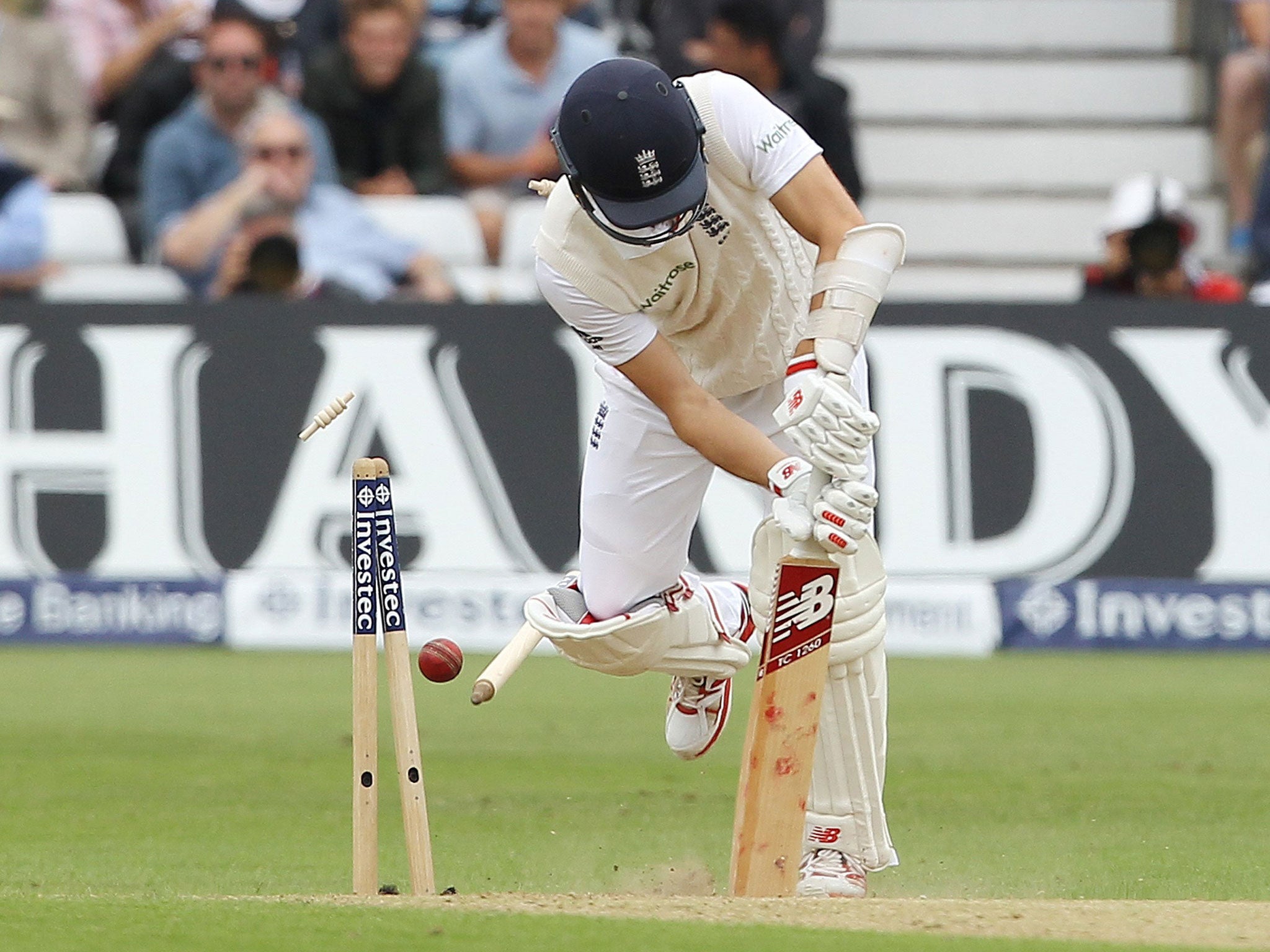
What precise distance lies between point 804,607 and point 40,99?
7.29m

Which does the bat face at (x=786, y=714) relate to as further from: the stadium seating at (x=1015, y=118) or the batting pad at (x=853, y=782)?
the stadium seating at (x=1015, y=118)

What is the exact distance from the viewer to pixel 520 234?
32.5 ft

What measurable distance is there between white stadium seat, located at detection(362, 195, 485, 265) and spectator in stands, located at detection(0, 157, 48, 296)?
138 centimetres

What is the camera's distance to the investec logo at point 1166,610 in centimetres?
867

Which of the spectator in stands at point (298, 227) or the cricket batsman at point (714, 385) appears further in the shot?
the spectator in stands at point (298, 227)

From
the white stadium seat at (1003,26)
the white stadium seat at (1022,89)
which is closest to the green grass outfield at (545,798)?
the white stadium seat at (1022,89)

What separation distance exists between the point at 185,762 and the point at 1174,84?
25.8 ft

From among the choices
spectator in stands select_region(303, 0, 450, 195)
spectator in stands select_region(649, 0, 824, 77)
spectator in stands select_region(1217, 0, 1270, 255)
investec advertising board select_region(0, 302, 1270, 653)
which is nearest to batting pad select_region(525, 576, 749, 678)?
investec advertising board select_region(0, 302, 1270, 653)

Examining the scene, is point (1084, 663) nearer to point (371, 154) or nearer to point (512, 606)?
point (512, 606)

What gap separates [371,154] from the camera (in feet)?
34.3

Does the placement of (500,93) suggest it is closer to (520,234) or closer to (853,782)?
(520,234)

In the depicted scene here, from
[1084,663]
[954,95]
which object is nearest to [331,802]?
[1084,663]

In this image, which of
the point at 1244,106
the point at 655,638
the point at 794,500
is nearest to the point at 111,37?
the point at 1244,106

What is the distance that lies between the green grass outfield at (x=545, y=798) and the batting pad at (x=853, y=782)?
0.17 m
